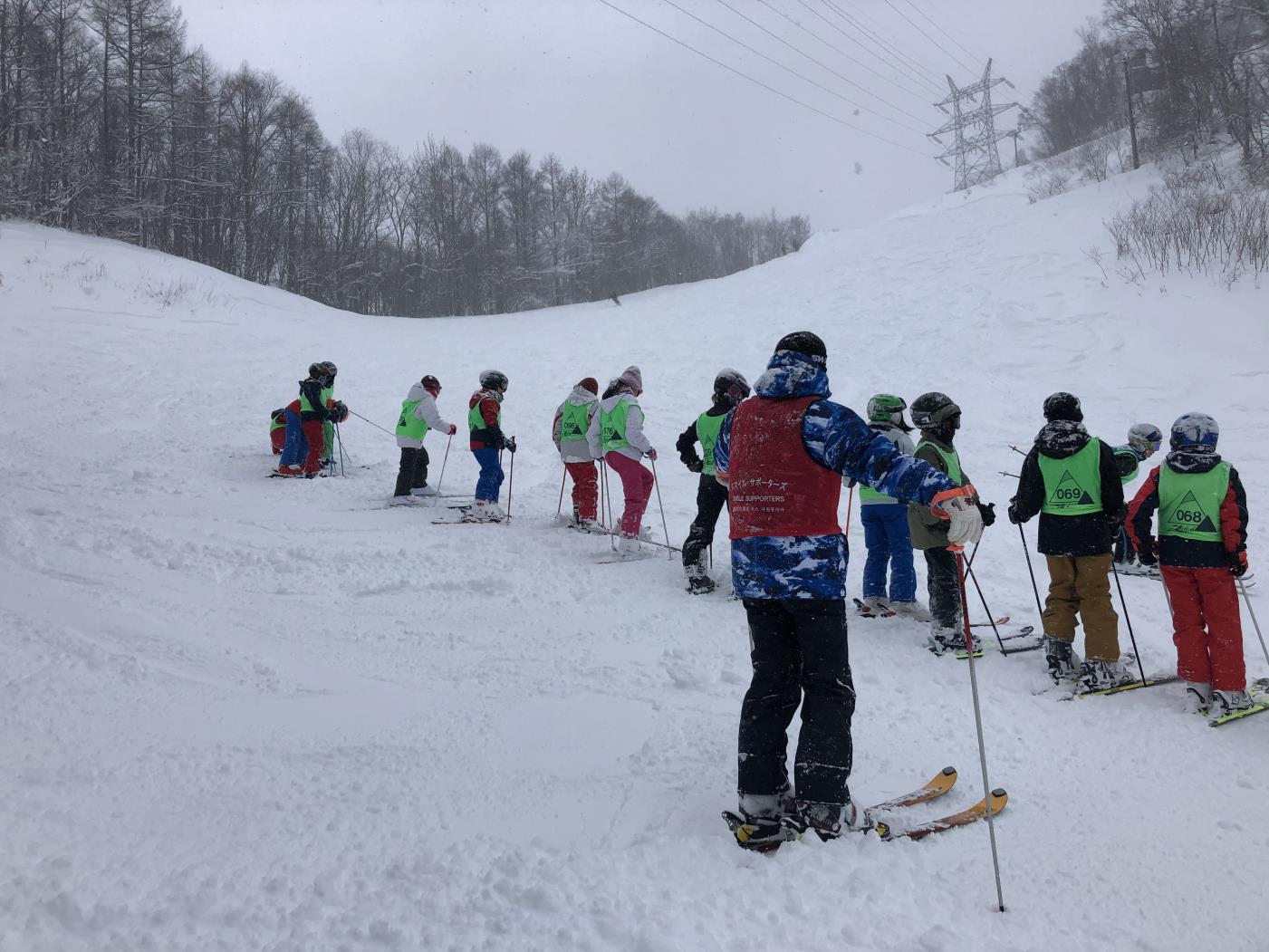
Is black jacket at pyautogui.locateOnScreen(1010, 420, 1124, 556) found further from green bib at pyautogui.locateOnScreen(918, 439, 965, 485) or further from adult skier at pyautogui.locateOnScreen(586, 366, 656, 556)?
adult skier at pyautogui.locateOnScreen(586, 366, 656, 556)

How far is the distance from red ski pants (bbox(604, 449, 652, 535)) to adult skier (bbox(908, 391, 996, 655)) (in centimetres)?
299

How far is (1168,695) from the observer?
4.39 m

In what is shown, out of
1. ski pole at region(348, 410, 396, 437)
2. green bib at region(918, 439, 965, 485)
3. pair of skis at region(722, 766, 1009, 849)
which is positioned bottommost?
pair of skis at region(722, 766, 1009, 849)

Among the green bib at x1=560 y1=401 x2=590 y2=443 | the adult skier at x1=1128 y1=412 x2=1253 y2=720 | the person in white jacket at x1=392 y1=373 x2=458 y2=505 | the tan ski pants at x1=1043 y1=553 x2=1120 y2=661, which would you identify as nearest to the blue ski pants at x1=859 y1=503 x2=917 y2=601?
the tan ski pants at x1=1043 y1=553 x2=1120 y2=661

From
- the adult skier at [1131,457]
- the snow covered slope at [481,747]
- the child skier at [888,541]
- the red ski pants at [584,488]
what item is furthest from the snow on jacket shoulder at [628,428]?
the adult skier at [1131,457]

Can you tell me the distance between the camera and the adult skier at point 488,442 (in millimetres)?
8453

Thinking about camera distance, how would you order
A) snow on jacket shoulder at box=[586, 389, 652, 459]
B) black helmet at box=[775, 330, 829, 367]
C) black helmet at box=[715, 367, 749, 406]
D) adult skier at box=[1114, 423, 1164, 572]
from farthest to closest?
snow on jacket shoulder at box=[586, 389, 652, 459]
adult skier at box=[1114, 423, 1164, 572]
black helmet at box=[715, 367, 749, 406]
black helmet at box=[775, 330, 829, 367]

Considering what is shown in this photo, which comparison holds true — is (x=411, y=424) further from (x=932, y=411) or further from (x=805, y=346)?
(x=805, y=346)

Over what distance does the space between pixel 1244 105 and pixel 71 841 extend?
2788cm

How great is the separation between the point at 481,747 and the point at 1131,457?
22.4 feet

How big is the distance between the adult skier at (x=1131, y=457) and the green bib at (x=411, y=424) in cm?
782

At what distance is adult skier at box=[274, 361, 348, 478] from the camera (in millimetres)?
10219

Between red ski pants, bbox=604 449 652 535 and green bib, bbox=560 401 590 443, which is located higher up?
green bib, bbox=560 401 590 443

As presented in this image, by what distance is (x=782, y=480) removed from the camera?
9.48 ft
